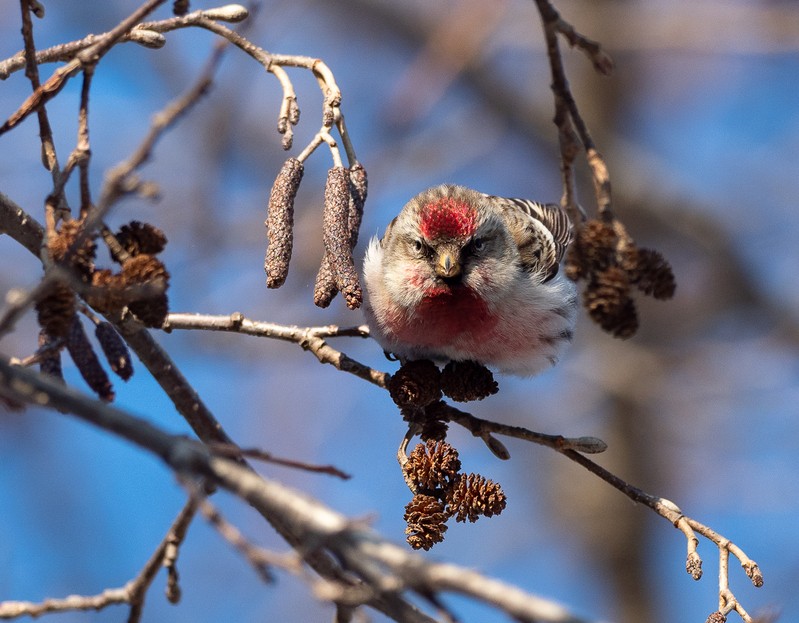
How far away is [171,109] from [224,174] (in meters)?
5.03

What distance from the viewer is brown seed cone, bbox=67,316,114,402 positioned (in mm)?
1623

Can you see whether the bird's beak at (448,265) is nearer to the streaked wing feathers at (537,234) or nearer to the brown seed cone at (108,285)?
the streaked wing feathers at (537,234)

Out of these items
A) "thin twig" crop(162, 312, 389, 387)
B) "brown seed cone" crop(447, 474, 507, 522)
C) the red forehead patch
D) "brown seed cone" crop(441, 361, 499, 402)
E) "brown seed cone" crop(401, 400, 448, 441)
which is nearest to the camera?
"brown seed cone" crop(447, 474, 507, 522)

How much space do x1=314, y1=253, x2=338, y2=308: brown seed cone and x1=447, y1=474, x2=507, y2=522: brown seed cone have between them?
430mm

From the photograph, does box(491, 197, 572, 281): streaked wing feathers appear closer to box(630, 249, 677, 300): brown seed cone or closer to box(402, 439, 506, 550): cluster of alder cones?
box(630, 249, 677, 300): brown seed cone

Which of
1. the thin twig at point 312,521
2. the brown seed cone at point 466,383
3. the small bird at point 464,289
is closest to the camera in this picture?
the thin twig at point 312,521

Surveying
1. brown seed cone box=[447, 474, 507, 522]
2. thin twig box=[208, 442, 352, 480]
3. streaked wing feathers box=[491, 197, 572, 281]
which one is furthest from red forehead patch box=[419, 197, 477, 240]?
thin twig box=[208, 442, 352, 480]

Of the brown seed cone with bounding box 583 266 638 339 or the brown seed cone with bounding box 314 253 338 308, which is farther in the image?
the brown seed cone with bounding box 583 266 638 339

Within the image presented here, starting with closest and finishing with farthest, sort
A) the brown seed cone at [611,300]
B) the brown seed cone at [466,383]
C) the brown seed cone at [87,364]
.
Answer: the brown seed cone at [87,364] → the brown seed cone at [611,300] → the brown seed cone at [466,383]

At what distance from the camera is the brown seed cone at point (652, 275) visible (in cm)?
208

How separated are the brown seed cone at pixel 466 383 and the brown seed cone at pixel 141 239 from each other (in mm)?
965

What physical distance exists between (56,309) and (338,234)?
1.90ft

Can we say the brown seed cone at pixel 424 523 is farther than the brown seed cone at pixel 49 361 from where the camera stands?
Yes

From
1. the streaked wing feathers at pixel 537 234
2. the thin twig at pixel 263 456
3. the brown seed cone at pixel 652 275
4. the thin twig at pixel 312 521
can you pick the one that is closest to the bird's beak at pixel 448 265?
the streaked wing feathers at pixel 537 234
